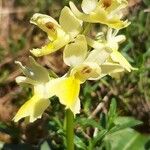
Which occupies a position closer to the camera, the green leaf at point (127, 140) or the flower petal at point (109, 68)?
the flower petal at point (109, 68)

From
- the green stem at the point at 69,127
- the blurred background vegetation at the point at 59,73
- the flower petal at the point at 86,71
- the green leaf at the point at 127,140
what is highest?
the flower petal at the point at 86,71

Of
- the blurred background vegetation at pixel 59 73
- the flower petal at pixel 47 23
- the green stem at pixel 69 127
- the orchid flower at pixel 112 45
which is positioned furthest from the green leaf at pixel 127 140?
the flower petal at pixel 47 23

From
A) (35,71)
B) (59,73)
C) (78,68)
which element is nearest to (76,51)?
(78,68)

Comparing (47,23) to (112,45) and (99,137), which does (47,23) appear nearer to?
(112,45)

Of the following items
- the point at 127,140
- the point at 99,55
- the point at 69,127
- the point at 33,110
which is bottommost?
the point at 127,140

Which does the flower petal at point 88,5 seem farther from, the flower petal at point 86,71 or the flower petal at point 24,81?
the flower petal at point 24,81

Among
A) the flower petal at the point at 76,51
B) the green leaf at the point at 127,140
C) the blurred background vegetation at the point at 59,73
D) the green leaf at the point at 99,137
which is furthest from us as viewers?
the blurred background vegetation at the point at 59,73

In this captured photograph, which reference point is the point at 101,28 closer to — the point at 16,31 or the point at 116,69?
the point at 16,31
